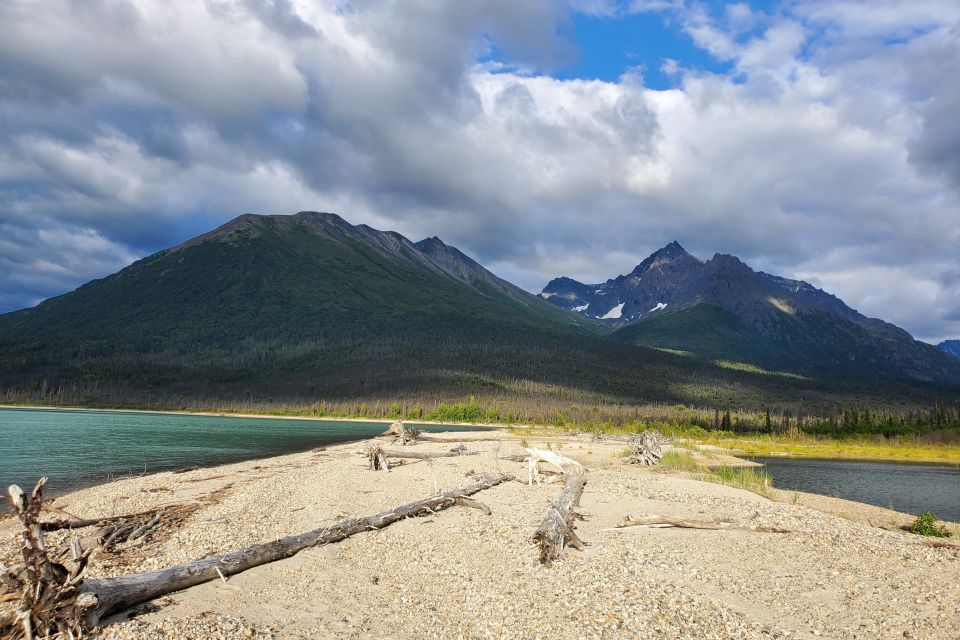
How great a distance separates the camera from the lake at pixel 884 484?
3597 cm

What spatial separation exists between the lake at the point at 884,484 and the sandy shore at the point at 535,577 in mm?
19321

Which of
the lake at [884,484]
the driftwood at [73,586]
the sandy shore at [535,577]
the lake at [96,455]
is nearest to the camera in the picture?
the driftwood at [73,586]

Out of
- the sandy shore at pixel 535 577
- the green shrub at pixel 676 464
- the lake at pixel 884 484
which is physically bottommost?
the lake at pixel 884 484

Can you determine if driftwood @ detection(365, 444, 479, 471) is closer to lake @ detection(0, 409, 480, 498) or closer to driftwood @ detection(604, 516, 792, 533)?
lake @ detection(0, 409, 480, 498)

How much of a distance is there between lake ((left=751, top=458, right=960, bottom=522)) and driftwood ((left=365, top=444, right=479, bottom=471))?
1025 inches

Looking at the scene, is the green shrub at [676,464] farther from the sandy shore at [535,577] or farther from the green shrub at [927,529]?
the green shrub at [927,529]

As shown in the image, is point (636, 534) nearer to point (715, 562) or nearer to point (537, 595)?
point (715, 562)

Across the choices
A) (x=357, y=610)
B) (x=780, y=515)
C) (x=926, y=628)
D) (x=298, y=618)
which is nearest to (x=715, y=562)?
(x=926, y=628)

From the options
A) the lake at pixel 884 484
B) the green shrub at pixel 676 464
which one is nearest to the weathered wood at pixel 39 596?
the green shrub at pixel 676 464

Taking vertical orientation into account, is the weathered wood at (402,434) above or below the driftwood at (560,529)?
below

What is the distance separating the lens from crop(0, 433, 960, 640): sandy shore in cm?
1051

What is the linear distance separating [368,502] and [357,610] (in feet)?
39.4

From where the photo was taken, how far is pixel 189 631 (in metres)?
9.55

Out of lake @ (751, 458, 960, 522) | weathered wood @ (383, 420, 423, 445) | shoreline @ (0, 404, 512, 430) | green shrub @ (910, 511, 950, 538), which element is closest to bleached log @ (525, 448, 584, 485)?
green shrub @ (910, 511, 950, 538)
